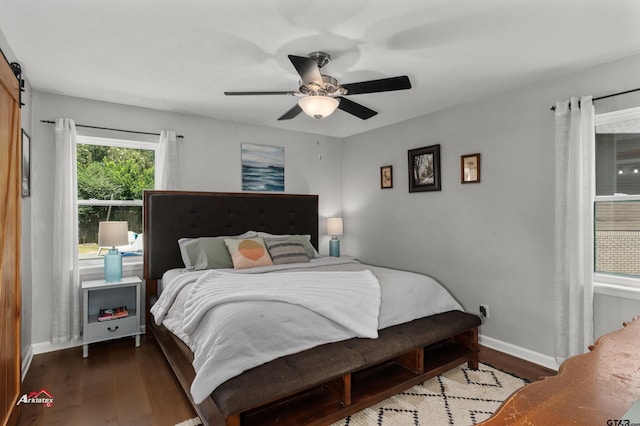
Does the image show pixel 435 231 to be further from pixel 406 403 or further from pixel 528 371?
pixel 406 403

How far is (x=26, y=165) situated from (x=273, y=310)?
247 centimetres

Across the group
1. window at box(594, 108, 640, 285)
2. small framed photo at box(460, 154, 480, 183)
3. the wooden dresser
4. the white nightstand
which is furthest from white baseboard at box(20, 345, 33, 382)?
window at box(594, 108, 640, 285)

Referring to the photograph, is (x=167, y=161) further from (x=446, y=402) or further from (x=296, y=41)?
(x=446, y=402)

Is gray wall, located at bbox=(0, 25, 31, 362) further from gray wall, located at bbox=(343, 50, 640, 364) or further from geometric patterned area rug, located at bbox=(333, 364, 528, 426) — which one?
gray wall, located at bbox=(343, 50, 640, 364)

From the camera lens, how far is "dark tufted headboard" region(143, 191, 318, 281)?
360cm

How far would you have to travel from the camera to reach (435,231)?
3.88 m

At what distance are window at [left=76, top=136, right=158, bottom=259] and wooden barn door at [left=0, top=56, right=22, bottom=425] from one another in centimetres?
137

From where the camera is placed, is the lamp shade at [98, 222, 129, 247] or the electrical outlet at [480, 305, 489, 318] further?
the electrical outlet at [480, 305, 489, 318]

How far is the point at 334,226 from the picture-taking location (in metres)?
4.88

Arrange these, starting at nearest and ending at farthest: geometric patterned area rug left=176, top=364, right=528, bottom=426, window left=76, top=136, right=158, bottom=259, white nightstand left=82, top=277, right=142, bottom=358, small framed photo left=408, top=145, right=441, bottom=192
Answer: geometric patterned area rug left=176, top=364, right=528, bottom=426 → white nightstand left=82, top=277, right=142, bottom=358 → window left=76, top=136, right=158, bottom=259 → small framed photo left=408, top=145, right=441, bottom=192

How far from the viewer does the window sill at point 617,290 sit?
2.52 metres

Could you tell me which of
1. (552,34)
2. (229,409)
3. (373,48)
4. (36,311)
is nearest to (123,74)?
(373,48)

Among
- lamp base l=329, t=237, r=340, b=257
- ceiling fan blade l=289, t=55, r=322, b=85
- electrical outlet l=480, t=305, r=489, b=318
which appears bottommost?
electrical outlet l=480, t=305, r=489, b=318

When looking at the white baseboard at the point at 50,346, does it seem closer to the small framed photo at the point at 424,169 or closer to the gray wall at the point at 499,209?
the gray wall at the point at 499,209
